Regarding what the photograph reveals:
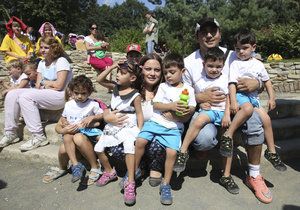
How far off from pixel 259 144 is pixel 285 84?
5783 millimetres

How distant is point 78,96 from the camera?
3.76 m

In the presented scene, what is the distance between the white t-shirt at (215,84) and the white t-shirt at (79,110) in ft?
3.87

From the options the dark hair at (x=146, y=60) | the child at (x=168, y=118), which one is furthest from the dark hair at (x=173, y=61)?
the dark hair at (x=146, y=60)

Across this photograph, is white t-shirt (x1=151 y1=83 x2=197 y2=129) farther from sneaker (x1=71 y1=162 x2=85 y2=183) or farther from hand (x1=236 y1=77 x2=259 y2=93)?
sneaker (x1=71 y1=162 x2=85 y2=183)

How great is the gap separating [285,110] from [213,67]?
1.97 m

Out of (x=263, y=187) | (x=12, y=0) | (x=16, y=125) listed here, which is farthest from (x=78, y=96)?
(x=12, y=0)

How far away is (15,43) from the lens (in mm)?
6695

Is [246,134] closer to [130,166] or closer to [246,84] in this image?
[246,84]

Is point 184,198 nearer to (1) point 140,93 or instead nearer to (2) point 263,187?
(2) point 263,187

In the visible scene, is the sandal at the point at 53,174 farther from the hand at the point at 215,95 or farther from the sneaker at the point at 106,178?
the hand at the point at 215,95

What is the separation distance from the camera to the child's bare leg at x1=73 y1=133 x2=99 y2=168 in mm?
3646

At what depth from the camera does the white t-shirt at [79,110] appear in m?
3.79

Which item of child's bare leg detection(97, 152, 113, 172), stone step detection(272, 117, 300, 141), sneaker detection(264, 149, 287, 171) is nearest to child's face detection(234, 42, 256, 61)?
sneaker detection(264, 149, 287, 171)

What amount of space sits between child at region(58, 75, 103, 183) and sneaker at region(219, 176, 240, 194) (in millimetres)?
1380
